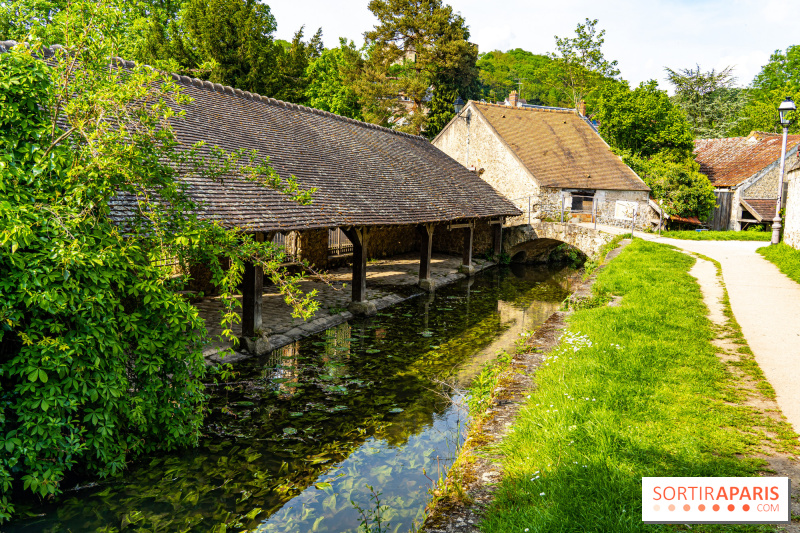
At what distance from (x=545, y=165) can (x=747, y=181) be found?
1204 cm

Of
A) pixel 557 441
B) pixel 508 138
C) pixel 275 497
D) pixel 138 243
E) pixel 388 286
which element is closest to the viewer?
pixel 557 441

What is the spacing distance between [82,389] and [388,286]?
10840 millimetres

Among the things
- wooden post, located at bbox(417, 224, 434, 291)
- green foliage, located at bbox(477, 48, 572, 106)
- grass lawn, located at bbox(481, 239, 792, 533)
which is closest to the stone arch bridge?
wooden post, located at bbox(417, 224, 434, 291)

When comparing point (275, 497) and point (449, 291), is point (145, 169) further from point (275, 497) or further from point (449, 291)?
point (449, 291)

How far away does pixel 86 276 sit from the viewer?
14.6 feet

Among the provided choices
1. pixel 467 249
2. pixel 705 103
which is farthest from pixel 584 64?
pixel 467 249

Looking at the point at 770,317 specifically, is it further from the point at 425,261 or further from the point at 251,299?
the point at 425,261

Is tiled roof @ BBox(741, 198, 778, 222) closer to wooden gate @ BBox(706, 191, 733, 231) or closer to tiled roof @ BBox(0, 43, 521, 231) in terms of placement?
wooden gate @ BBox(706, 191, 733, 231)

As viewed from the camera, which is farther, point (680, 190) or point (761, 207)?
point (761, 207)

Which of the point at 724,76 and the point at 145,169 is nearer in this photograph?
the point at 145,169

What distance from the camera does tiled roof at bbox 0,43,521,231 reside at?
29.8ft

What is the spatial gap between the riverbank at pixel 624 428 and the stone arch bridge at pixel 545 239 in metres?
12.7

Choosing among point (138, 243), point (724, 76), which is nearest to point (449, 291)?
point (138, 243)

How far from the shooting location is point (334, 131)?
15.4 m
